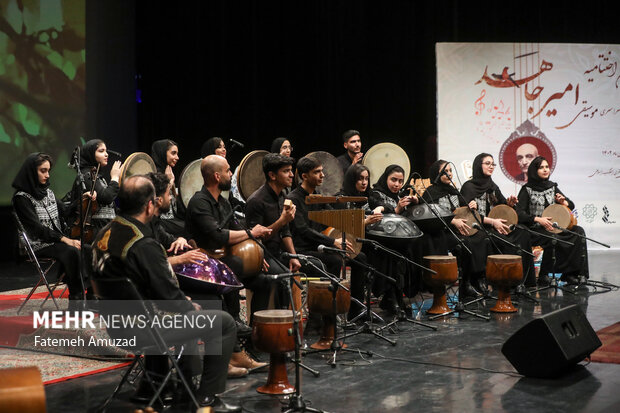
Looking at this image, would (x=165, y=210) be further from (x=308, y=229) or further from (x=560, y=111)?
(x=560, y=111)

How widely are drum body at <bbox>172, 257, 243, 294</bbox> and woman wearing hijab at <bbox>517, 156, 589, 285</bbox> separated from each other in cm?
474

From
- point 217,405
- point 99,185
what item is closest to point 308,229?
point 99,185

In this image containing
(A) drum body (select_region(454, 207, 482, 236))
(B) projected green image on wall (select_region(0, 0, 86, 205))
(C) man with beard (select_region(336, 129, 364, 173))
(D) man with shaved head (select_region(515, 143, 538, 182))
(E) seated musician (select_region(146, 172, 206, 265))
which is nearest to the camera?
(E) seated musician (select_region(146, 172, 206, 265))

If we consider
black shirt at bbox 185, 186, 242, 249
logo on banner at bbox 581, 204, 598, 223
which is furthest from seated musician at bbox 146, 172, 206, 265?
→ logo on banner at bbox 581, 204, 598, 223

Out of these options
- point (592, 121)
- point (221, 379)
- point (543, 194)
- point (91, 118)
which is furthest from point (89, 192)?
point (592, 121)

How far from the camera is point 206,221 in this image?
15.6 feet

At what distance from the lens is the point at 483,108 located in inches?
430

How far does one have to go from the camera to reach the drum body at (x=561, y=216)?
801 centimetres

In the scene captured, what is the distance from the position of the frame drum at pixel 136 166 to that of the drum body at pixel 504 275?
10.5ft

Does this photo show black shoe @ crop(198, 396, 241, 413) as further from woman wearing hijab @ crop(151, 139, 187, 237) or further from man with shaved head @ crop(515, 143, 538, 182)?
man with shaved head @ crop(515, 143, 538, 182)

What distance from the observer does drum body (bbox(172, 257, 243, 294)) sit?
4.09 metres

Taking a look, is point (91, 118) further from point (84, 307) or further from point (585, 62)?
point (585, 62)

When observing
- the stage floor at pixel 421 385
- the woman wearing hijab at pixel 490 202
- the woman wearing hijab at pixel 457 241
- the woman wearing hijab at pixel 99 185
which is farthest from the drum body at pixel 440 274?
the woman wearing hijab at pixel 99 185

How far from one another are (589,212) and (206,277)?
8367 millimetres
